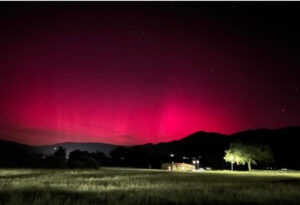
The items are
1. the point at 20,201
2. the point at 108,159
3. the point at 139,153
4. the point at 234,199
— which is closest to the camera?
the point at 20,201

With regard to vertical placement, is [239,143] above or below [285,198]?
above

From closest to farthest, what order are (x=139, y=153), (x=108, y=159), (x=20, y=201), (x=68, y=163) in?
(x=20, y=201)
(x=68, y=163)
(x=108, y=159)
(x=139, y=153)

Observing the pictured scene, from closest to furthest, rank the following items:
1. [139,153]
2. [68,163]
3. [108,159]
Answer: [68,163] < [108,159] < [139,153]

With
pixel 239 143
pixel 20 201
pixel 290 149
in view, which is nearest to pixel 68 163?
pixel 239 143

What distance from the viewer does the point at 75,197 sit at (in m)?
19.9

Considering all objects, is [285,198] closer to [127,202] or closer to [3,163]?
[127,202]

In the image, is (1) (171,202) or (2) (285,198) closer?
(1) (171,202)

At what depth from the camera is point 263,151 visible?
87750 mm

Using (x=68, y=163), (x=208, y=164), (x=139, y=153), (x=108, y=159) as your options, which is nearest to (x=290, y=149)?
(x=208, y=164)

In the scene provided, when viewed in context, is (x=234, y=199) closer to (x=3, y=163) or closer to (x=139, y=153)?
(x=3, y=163)

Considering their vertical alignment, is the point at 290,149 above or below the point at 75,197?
above

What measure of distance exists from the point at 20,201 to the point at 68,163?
69768mm

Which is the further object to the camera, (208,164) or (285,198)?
(208,164)

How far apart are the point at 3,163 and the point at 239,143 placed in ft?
207
